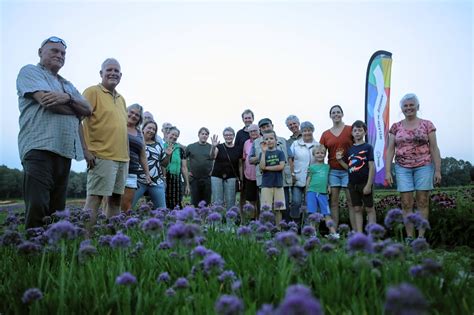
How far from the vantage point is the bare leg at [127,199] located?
18.7 ft

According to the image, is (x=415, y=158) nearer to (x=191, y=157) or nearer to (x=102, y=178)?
(x=102, y=178)

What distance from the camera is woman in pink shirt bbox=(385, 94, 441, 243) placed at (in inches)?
205

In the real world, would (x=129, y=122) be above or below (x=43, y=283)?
above

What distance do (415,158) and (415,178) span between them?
278 millimetres

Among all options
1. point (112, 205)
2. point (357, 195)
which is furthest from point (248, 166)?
point (112, 205)

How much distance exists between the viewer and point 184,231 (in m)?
2.00

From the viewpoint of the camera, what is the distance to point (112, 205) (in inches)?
197

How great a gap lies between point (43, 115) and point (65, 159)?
1.61 feet

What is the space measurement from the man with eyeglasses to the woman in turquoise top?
3.77 meters

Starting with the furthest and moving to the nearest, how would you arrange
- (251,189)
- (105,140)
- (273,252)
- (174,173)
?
1. (174,173)
2. (251,189)
3. (105,140)
4. (273,252)

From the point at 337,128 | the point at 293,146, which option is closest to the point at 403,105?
the point at 337,128

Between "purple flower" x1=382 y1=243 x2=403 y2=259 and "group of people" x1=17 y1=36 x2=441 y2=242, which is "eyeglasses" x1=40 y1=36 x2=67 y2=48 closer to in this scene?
"group of people" x1=17 y1=36 x2=441 y2=242

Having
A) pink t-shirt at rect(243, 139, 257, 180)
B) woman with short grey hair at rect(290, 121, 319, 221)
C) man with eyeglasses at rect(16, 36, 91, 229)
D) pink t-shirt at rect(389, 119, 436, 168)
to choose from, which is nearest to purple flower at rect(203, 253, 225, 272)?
man with eyeglasses at rect(16, 36, 91, 229)

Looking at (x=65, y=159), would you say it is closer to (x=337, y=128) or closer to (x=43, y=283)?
(x=43, y=283)
